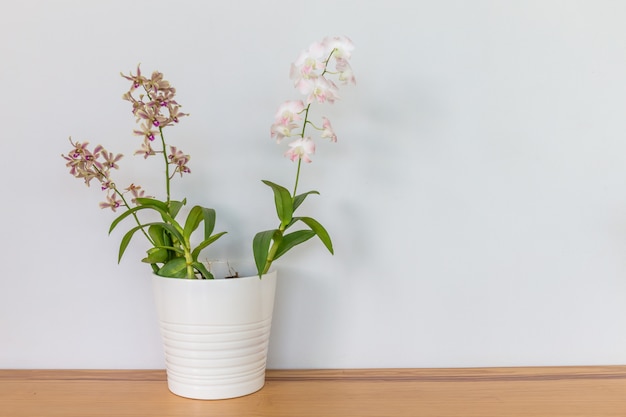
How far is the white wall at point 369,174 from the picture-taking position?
110 cm

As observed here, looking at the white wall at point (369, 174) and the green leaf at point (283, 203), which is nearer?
the green leaf at point (283, 203)

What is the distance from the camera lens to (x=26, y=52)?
110 cm

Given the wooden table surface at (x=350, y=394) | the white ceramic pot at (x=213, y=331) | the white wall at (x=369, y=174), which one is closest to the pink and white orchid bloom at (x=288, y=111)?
the white wall at (x=369, y=174)

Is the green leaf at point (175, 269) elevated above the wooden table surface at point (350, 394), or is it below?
above

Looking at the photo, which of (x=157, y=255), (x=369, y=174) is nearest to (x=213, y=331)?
(x=157, y=255)

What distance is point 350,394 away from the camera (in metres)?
1.00

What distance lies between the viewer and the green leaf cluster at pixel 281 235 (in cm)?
96

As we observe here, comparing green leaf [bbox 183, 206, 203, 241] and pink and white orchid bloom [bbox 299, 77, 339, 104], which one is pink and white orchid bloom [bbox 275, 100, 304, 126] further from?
green leaf [bbox 183, 206, 203, 241]

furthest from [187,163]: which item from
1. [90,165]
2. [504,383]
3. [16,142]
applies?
[504,383]

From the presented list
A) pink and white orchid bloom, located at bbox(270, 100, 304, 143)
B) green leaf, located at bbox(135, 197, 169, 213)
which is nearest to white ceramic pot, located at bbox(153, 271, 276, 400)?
green leaf, located at bbox(135, 197, 169, 213)

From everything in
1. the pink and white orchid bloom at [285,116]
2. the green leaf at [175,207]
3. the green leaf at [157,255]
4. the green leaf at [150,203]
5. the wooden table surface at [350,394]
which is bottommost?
the wooden table surface at [350,394]

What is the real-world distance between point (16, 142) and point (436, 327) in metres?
0.77

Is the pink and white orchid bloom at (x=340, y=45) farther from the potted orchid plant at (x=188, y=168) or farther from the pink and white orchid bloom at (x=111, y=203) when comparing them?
the pink and white orchid bloom at (x=111, y=203)

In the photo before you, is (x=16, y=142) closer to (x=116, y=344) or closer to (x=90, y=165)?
(x=90, y=165)
